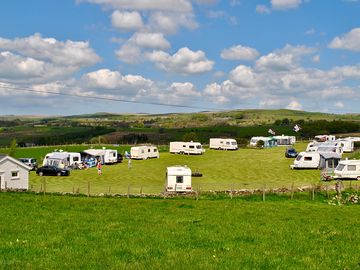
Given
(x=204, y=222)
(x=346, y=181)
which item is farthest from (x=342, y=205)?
(x=346, y=181)

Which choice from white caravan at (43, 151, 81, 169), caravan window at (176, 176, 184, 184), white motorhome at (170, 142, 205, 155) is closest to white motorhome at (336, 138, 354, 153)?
white motorhome at (170, 142, 205, 155)

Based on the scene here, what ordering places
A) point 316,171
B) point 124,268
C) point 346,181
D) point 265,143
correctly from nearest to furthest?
point 124,268, point 346,181, point 316,171, point 265,143

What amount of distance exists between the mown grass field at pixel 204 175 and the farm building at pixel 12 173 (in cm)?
146

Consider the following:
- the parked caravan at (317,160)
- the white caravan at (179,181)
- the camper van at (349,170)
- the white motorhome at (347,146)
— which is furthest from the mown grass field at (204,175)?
the white motorhome at (347,146)

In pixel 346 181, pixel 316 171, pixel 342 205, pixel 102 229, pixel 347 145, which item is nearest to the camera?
pixel 102 229

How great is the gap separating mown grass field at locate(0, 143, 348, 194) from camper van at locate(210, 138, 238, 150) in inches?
288

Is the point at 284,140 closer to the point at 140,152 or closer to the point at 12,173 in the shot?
the point at 140,152

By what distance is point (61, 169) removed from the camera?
191 feet

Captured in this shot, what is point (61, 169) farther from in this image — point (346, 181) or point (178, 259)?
point (178, 259)

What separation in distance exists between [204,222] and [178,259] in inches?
321

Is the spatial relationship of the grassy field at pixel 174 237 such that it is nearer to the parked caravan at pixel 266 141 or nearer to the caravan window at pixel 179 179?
the caravan window at pixel 179 179

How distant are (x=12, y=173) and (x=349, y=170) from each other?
115 feet

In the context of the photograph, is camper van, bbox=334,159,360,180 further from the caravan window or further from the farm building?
the farm building

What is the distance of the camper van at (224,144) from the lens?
9011cm
